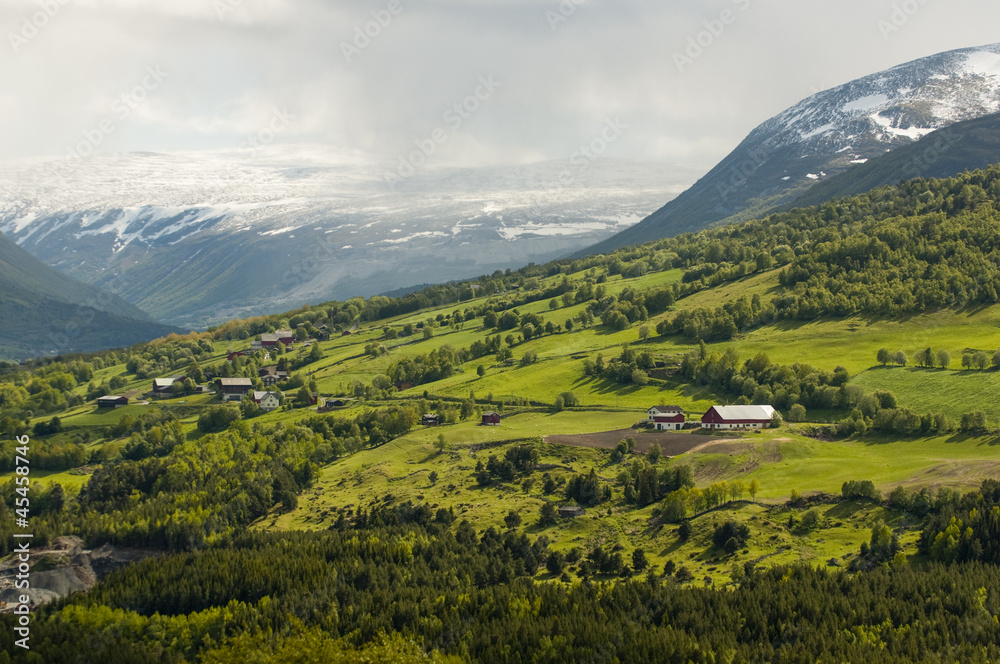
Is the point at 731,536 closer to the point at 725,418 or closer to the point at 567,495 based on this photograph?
the point at 567,495

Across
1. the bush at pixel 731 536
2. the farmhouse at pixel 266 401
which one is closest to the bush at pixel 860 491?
the bush at pixel 731 536

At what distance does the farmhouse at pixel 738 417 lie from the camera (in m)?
136

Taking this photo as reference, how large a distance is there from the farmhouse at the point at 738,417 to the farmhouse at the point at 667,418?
14.1 feet

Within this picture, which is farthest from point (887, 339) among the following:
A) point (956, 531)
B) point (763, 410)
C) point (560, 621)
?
point (560, 621)

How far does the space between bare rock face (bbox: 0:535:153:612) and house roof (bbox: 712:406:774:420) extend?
9310 cm

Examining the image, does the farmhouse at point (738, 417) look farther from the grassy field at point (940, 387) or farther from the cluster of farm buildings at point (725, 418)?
the grassy field at point (940, 387)

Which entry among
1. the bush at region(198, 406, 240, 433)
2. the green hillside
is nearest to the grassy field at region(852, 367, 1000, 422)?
the green hillside

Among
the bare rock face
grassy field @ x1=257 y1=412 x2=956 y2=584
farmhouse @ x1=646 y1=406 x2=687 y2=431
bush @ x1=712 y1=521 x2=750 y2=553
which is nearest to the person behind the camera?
grassy field @ x1=257 y1=412 x2=956 y2=584

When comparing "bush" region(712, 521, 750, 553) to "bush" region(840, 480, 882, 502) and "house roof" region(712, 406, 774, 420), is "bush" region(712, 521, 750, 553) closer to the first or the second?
"bush" region(840, 480, 882, 502)

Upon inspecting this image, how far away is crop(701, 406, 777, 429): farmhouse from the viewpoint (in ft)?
448

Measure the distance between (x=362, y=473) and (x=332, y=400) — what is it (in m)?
54.8

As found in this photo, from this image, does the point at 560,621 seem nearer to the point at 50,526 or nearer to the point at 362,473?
the point at 362,473

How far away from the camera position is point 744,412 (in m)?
138

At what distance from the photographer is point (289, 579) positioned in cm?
9856
